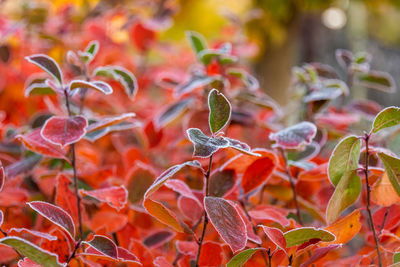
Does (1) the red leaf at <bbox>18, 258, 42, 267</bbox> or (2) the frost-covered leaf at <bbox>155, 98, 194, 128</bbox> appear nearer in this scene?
(1) the red leaf at <bbox>18, 258, 42, 267</bbox>

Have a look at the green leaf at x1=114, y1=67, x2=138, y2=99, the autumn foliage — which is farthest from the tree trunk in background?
the green leaf at x1=114, y1=67, x2=138, y2=99

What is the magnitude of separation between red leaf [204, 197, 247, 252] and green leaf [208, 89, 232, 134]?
0.30 ft

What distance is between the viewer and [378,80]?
39.8 inches

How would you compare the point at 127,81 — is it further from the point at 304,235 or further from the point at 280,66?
the point at 280,66

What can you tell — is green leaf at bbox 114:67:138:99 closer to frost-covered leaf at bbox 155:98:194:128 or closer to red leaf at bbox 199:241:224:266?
frost-covered leaf at bbox 155:98:194:128

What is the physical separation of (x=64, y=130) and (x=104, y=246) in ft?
0.60

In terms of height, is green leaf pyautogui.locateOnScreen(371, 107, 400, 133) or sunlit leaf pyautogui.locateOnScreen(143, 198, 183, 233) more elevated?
green leaf pyautogui.locateOnScreen(371, 107, 400, 133)

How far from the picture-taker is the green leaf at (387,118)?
0.59m

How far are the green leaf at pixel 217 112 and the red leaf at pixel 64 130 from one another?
19cm

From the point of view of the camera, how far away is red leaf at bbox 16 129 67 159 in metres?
0.69

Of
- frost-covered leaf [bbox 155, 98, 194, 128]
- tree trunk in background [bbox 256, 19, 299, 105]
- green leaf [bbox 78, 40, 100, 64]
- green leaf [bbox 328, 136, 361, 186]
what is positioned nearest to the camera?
green leaf [bbox 328, 136, 361, 186]

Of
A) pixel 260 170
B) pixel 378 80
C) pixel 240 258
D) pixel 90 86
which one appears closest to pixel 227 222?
pixel 240 258

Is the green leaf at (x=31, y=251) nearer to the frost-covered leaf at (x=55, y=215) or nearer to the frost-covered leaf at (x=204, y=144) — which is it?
the frost-covered leaf at (x=55, y=215)

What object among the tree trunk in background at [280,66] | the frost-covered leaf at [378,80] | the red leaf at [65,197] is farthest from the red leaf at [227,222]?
the tree trunk in background at [280,66]
